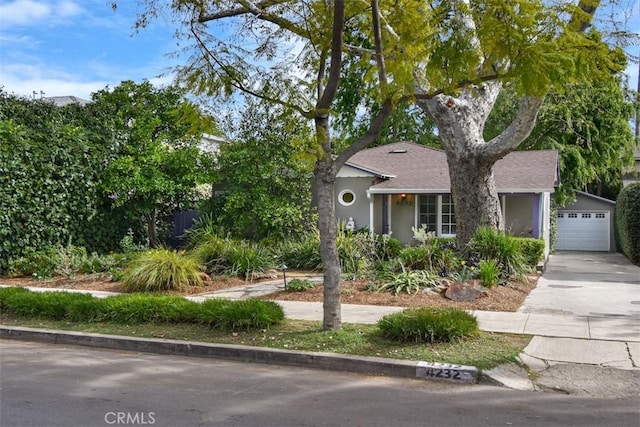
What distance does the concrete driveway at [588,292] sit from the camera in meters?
9.59

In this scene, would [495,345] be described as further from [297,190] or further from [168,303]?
[297,190]

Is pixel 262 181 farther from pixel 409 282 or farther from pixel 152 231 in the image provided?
pixel 409 282

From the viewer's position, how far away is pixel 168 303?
8.87 metres

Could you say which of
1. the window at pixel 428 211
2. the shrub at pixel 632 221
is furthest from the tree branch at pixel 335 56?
the shrub at pixel 632 221

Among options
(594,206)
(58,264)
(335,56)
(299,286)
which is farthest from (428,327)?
(594,206)

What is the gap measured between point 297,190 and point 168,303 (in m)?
8.92

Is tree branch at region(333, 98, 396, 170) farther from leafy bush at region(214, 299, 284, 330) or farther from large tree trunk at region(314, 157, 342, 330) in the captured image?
leafy bush at region(214, 299, 284, 330)

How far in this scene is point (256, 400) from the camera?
17.5ft

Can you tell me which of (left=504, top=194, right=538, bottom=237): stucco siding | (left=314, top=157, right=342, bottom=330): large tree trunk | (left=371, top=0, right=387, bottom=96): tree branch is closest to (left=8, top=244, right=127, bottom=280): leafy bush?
(left=314, top=157, right=342, bottom=330): large tree trunk

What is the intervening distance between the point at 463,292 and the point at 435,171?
10.7 meters

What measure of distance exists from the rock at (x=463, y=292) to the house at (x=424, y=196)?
327 inches

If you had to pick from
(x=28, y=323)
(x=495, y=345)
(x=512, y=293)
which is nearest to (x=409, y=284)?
(x=512, y=293)

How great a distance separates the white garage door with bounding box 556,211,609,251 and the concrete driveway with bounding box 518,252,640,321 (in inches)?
401

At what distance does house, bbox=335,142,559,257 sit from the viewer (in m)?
19.0
